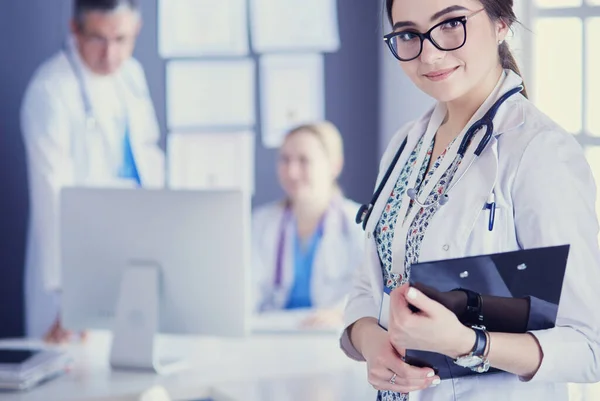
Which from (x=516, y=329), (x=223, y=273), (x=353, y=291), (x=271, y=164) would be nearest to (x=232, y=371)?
(x=223, y=273)

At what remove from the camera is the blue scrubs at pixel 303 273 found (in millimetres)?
4125

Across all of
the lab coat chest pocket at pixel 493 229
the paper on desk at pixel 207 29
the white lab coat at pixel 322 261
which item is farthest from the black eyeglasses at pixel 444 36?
the paper on desk at pixel 207 29

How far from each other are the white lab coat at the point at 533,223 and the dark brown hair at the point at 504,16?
4cm

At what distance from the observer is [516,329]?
136cm

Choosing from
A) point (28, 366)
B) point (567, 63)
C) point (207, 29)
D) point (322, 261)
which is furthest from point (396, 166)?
point (207, 29)

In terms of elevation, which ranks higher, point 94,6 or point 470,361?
point 94,6

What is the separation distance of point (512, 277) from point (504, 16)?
1.53 feet

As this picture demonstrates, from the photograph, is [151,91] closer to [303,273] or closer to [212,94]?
[212,94]

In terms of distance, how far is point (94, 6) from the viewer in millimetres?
4328

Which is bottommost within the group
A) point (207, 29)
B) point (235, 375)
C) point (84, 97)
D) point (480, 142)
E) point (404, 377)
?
point (235, 375)

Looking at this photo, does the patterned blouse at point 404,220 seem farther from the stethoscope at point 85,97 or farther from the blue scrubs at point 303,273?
the stethoscope at point 85,97

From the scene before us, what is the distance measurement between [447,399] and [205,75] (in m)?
3.41

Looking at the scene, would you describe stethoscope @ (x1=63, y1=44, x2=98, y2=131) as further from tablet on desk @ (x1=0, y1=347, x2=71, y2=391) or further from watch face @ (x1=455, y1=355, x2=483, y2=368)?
watch face @ (x1=455, y1=355, x2=483, y2=368)

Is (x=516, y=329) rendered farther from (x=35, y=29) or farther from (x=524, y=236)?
(x=35, y=29)
